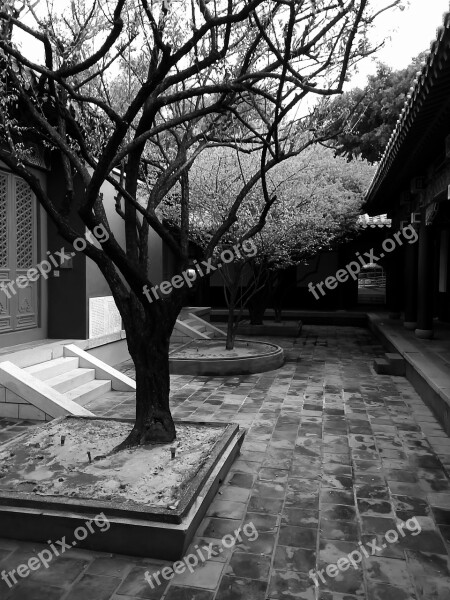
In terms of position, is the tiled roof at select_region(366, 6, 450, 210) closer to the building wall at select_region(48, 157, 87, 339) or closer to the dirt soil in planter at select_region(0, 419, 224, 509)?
the dirt soil in planter at select_region(0, 419, 224, 509)

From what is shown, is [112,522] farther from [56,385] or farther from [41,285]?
[41,285]

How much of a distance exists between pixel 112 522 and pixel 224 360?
5.67 metres

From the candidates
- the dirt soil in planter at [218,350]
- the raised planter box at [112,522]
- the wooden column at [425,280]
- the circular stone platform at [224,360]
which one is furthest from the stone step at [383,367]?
the raised planter box at [112,522]

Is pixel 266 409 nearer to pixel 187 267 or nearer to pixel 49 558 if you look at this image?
pixel 187 267

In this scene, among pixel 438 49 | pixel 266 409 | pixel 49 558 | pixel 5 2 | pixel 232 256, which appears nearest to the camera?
pixel 49 558

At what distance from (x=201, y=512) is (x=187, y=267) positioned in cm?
198

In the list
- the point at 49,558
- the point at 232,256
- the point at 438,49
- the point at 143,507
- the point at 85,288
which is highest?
the point at 438,49

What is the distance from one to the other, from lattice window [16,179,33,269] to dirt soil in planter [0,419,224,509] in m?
3.89

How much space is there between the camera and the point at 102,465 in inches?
156

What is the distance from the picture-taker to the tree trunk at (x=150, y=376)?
435 cm

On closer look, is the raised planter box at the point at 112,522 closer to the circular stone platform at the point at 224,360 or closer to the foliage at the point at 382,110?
the circular stone platform at the point at 224,360

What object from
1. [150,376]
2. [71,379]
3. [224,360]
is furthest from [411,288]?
[150,376]

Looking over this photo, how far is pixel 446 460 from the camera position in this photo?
4.58 metres

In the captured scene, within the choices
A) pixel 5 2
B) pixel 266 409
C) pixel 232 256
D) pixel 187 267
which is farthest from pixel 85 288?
pixel 5 2
